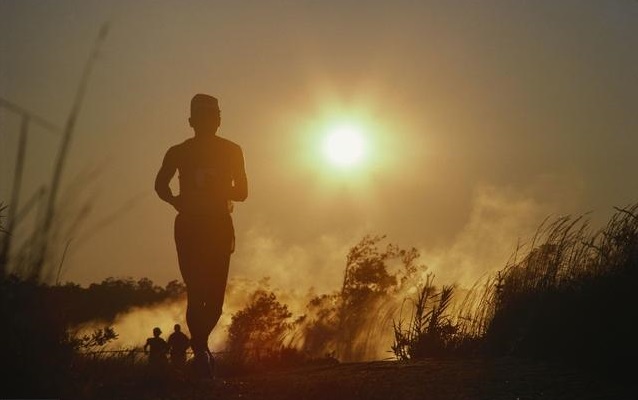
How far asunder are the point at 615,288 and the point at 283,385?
9.42 ft

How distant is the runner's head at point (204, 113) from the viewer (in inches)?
388

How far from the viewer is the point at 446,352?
965cm

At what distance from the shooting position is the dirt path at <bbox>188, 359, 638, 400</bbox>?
20.8 ft

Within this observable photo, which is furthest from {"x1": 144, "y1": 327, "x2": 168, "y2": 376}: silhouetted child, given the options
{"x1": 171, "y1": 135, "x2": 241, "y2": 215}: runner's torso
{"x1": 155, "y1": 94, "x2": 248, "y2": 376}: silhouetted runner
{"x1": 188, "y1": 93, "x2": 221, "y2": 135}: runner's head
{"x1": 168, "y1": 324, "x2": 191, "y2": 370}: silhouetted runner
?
{"x1": 188, "y1": 93, "x2": 221, "y2": 135}: runner's head

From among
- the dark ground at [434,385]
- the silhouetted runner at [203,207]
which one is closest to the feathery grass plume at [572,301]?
the dark ground at [434,385]

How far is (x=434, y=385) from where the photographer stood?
6719 millimetres

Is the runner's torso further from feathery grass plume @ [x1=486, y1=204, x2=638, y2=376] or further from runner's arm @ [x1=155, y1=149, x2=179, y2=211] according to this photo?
feathery grass plume @ [x1=486, y1=204, x2=638, y2=376]

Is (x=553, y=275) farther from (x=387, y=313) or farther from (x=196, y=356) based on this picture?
(x=196, y=356)

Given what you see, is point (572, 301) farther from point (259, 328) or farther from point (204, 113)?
point (259, 328)

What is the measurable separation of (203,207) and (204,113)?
104 cm

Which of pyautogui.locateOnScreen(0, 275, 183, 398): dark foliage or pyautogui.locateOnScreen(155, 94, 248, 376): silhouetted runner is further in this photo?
pyautogui.locateOnScreen(155, 94, 248, 376): silhouetted runner

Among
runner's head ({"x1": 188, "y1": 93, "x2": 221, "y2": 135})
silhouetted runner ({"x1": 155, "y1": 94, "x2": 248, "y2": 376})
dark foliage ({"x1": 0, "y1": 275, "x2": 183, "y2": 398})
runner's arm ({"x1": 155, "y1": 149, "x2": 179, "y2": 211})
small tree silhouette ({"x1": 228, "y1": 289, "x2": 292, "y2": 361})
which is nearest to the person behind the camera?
dark foliage ({"x1": 0, "y1": 275, "x2": 183, "y2": 398})

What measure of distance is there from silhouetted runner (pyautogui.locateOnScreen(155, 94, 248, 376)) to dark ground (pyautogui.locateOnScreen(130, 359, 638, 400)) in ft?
6.08

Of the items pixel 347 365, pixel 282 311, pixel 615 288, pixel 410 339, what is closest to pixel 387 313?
pixel 410 339
